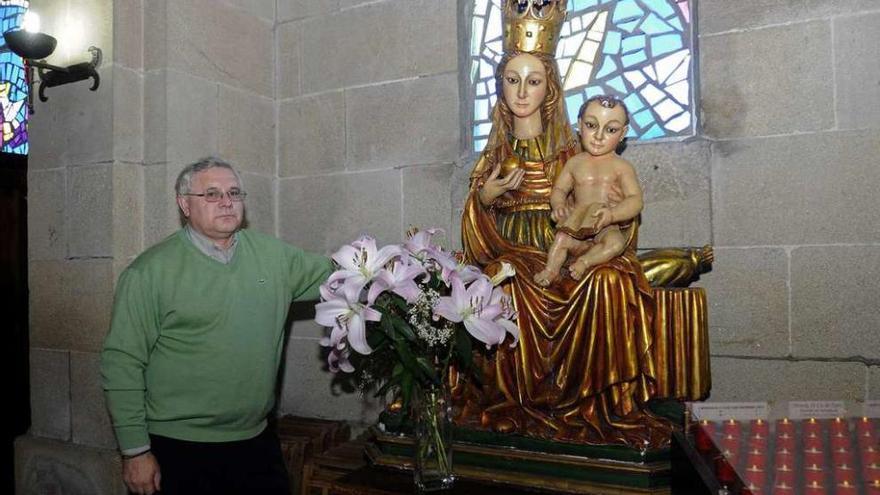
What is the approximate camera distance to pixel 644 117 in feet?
10.4

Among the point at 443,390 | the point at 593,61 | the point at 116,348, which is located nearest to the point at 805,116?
the point at 593,61

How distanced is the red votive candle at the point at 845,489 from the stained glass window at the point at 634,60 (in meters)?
1.97

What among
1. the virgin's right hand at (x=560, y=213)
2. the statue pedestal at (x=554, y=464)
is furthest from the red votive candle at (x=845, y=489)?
the virgin's right hand at (x=560, y=213)

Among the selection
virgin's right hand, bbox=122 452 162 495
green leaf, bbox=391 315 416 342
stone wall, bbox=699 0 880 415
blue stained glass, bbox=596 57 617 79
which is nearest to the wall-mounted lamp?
virgin's right hand, bbox=122 452 162 495

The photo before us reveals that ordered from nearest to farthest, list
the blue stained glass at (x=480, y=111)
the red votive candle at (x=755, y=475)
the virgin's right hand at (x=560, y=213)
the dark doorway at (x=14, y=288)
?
the red votive candle at (x=755, y=475) → the virgin's right hand at (x=560, y=213) → the blue stained glass at (x=480, y=111) → the dark doorway at (x=14, y=288)

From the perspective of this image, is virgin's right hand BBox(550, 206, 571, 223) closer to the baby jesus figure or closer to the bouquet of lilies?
the baby jesus figure

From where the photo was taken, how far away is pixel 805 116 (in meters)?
2.84

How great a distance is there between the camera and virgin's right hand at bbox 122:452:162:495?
7.19 feet

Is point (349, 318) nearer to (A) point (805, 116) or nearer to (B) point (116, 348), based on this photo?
(B) point (116, 348)

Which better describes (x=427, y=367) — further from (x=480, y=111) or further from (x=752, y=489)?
(x=480, y=111)

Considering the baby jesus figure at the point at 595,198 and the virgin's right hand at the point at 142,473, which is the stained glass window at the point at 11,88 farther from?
the baby jesus figure at the point at 595,198

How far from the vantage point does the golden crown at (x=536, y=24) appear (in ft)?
9.02

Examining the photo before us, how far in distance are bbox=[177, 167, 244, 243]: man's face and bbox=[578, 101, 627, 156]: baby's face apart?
1250 mm

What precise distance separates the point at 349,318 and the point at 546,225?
3.35 ft
